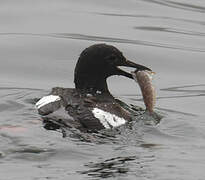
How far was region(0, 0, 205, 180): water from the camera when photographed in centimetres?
913

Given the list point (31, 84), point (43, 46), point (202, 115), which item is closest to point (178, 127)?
→ point (202, 115)

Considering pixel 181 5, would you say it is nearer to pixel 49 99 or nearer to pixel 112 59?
pixel 112 59

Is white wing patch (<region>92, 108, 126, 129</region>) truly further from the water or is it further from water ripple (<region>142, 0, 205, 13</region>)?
water ripple (<region>142, 0, 205, 13</region>)

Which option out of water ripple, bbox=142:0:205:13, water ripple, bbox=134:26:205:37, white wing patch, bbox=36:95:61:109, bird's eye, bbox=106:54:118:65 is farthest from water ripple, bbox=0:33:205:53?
white wing patch, bbox=36:95:61:109

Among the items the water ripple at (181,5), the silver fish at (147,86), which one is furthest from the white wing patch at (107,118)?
the water ripple at (181,5)

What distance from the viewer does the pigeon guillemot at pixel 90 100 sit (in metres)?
10.1

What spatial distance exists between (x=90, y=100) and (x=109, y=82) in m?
3.46

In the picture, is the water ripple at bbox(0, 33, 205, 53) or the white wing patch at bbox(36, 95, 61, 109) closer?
the white wing patch at bbox(36, 95, 61, 109)

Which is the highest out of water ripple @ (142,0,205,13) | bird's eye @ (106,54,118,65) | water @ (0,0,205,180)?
water ripple @ (142,0,205,13)

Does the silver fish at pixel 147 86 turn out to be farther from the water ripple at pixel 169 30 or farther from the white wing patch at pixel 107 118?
the water ripple at pixel 169 30

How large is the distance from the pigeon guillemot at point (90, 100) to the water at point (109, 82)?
6.8 inches

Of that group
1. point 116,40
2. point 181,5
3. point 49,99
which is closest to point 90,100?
point 49,99

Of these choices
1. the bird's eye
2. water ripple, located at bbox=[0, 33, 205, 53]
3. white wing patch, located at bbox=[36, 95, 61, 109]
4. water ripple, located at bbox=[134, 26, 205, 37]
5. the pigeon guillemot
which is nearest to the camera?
the pigeon guillemot

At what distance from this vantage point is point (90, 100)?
34.5 feet
